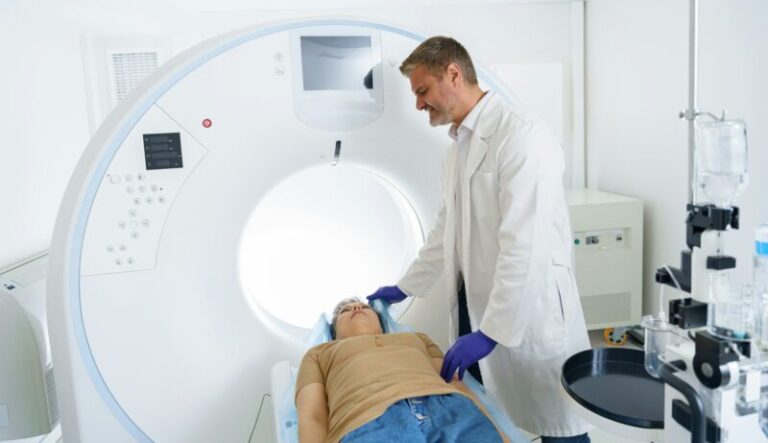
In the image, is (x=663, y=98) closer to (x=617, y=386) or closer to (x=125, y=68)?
(x=617, y=386)

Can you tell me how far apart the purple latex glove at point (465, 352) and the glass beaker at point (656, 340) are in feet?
1.33

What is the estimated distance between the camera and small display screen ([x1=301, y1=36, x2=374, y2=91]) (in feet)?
5.06

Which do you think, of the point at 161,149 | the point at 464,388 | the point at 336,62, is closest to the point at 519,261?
the point at 464,388

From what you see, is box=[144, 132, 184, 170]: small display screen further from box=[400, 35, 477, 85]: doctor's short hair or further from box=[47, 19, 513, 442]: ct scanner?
box=[400, 35, 477, 85]: doctor's short hair

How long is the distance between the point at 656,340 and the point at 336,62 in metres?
1.04

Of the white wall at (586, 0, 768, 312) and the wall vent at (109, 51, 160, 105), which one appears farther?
the wall vent at (109, 51, 160, 105)

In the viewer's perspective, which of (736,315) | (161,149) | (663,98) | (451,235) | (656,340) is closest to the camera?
(736,315)

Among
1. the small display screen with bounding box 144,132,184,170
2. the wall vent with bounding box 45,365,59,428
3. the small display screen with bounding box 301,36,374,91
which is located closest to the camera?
the small display screen with bounding box 144,132,184,170

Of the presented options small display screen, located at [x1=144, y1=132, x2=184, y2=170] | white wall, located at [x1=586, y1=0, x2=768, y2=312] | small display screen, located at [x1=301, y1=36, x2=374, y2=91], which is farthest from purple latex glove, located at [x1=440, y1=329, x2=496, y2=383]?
white wall, located at [x1=586, y1=0, x2=768, y2=312]

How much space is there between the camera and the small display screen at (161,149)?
144cm

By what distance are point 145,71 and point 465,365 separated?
1749 millimetres

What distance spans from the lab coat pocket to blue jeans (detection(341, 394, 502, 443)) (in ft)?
1.51

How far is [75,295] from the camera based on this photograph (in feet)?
4.64

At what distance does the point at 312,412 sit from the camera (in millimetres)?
1294
